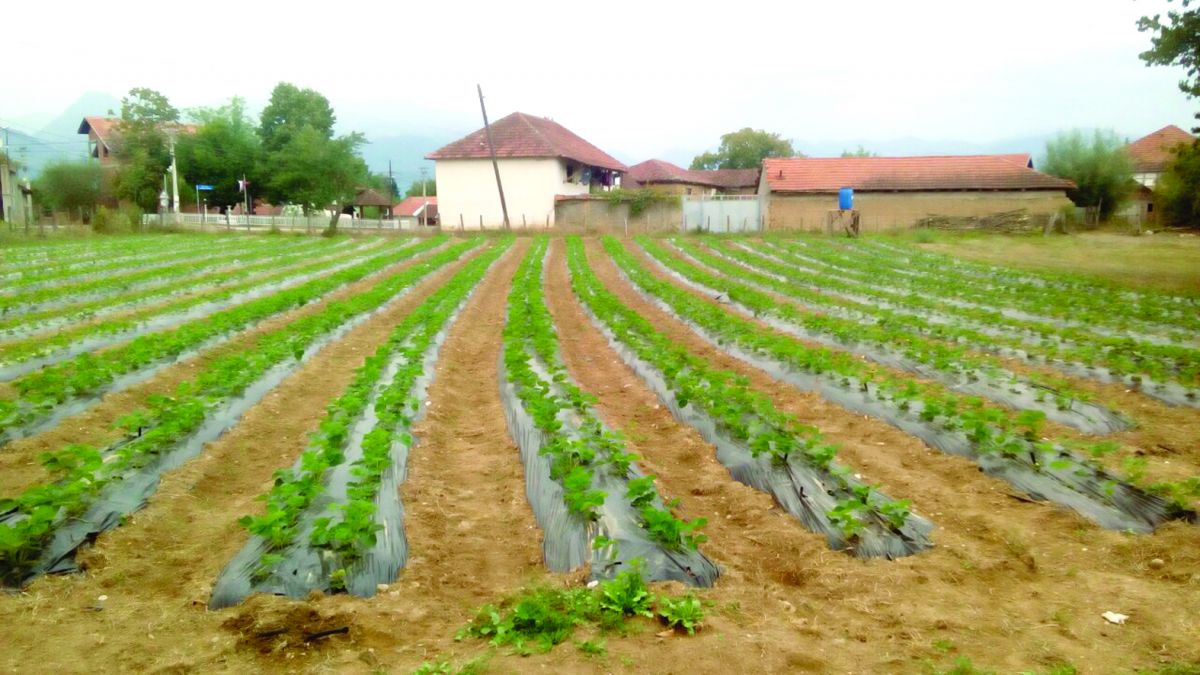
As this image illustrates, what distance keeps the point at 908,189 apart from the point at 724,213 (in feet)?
28.8

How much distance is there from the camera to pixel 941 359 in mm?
9328

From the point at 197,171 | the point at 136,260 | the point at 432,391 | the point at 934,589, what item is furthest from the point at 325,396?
the point at 197,171

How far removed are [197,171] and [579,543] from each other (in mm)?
56083

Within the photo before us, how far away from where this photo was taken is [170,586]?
174 inches

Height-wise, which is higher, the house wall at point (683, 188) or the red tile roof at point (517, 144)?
the red tile roof at point (517, 144)

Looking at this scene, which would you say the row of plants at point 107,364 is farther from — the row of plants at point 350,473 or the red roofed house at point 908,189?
the red roofed house at point 908,189

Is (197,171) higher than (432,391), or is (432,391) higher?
(197,171)

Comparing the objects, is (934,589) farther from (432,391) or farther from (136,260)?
(136,260)

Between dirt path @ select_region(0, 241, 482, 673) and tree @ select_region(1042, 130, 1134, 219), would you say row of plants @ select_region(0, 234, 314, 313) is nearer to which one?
dirt path @ select_region(0, 241, 482, 673)

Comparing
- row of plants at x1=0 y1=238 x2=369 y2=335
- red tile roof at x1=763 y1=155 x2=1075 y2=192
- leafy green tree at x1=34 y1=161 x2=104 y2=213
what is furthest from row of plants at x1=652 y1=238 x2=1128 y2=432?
leafy green tree at x1=34 y1=161 x2=104 y2=213

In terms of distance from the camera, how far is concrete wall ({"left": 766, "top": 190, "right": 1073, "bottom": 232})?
3583 cm

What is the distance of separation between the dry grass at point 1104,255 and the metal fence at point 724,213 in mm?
8572

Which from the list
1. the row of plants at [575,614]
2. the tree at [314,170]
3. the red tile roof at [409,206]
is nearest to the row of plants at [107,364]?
the row of plants at [575,614]

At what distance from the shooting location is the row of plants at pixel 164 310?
9.96 metres
